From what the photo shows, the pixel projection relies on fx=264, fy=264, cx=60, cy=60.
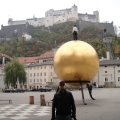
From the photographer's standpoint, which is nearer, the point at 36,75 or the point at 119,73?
the point at 119,73

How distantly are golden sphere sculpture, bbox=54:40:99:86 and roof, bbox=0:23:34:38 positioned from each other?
5781 inches

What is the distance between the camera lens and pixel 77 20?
512 ft

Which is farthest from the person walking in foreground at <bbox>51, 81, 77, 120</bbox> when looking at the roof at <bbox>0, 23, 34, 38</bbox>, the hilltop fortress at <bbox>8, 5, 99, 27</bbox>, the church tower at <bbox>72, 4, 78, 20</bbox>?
the church tower at <bbox>72, 4, 78, 20</bbox>

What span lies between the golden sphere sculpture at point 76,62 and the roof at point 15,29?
146845 millimetres

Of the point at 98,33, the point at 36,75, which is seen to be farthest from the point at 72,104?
the point at 98,33

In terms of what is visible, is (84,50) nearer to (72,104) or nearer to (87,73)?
(87,73)

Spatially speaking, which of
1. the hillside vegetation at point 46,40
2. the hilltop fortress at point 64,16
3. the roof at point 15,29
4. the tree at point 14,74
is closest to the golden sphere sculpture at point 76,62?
the tree at point 14,74

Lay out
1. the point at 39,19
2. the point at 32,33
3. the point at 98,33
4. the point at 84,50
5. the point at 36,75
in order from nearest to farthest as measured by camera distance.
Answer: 1. the point at 84,50
2. the point at 36,75
3. the point at 98,33
4. the point at 32,33
5. the point at 39,19

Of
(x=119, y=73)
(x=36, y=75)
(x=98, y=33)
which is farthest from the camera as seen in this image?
(x=98, y=33)

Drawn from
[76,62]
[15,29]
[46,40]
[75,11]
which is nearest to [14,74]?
[76,62]

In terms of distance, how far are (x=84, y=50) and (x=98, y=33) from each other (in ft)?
394

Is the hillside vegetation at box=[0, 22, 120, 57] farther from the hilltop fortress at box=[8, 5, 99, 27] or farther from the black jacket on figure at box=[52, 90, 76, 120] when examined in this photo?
the black jacket on figure at box=[52, 90, 76, 120]

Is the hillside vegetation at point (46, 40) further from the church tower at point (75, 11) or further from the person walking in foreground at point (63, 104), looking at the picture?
the person walking in foreground at point (63, 104)

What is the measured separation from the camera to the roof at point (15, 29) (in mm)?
165000
